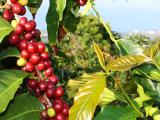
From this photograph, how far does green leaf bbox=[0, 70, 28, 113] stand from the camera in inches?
42.7

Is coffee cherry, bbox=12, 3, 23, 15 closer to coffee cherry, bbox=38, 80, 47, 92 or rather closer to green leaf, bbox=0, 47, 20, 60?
green leaf, bbox=0, 47, 20, 60

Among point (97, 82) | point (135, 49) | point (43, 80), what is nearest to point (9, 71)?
point (43, 80)

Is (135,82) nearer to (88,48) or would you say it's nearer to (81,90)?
(81,90)

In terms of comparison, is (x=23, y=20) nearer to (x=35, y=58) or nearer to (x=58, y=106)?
(x=35, y=58)

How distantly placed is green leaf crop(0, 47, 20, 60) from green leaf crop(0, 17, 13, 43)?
0.17 ft

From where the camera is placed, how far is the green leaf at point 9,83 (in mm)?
1084

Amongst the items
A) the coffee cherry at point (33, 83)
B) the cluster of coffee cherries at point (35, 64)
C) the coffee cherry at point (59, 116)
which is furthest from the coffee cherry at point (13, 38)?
the coffee cherry at point (59, 116)

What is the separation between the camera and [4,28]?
1.18 m

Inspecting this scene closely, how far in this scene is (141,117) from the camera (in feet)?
3.74

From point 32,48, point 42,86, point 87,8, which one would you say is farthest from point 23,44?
point 87,8

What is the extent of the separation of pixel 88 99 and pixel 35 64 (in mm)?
225

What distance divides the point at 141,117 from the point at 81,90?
177mm

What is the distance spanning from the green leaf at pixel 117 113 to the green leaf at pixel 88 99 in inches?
2.5

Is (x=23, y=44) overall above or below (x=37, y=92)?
above
